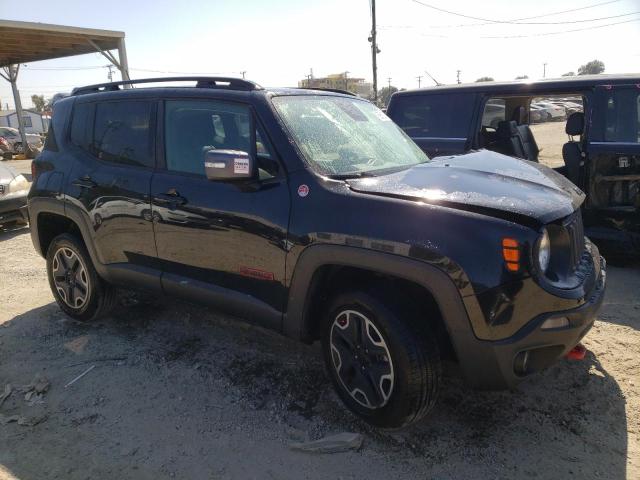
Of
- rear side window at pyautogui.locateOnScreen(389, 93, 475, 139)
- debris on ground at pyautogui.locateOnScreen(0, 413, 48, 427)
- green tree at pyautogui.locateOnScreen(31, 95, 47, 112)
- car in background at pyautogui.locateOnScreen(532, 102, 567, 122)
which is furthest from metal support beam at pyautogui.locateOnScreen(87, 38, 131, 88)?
green tree at pyautogui.locateOnScreen(31, 95, 47, 112)

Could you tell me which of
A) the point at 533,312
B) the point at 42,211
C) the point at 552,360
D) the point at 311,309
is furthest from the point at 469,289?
the point at 42,211

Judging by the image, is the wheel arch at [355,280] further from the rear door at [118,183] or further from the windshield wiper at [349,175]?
the rear door at [118,183]

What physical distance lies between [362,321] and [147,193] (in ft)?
5.95

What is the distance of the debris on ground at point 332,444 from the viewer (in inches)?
102

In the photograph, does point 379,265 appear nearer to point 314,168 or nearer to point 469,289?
point 469,289

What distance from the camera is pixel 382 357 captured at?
8.43ft

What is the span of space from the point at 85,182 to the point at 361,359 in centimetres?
262

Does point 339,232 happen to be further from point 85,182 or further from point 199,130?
point 85,182

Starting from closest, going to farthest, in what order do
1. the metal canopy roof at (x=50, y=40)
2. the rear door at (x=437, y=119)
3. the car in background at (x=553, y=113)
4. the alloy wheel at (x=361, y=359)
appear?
1. the alloy wheel at (x=361, y=359)
2. the rear door at (x=437, y=119)
3. the metal canopy roof at (x=50, y=40)
4. the car in background at (x=553, y=113)

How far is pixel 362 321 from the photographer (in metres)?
2.62

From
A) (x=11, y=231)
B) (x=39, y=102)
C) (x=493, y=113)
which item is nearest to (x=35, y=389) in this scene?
(x=493, y=113)

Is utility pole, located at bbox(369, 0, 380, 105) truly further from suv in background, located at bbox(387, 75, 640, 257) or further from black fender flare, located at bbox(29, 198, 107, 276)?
black fender flare, located at bbox(29, 198, 107, 276)

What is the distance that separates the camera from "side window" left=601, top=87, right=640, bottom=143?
4.82m

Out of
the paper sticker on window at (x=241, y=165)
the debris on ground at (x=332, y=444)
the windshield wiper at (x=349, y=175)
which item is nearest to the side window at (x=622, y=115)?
the windshield wiper at (x=349, y=175)
